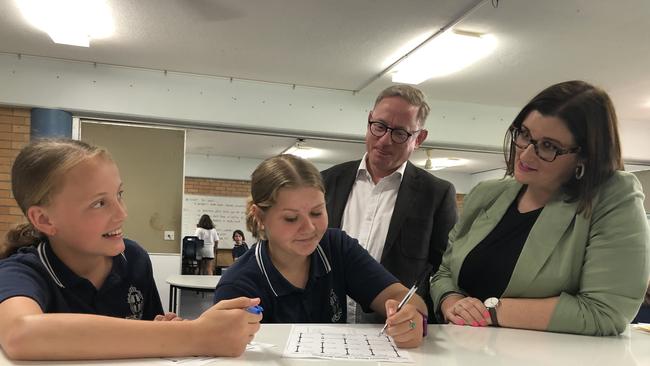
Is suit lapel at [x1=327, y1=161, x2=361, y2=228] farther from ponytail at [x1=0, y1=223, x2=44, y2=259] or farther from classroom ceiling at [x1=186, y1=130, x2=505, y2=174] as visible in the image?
classroom ceiling at [x1=186, y1=130, x2=505, y2=174]

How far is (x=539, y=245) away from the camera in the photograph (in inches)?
48.4

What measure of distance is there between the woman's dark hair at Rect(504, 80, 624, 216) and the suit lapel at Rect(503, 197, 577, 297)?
5cm

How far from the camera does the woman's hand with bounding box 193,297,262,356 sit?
2.67ft

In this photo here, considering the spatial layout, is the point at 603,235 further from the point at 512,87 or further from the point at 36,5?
the point at 512,87

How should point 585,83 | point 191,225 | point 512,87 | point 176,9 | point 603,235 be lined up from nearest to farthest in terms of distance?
point 603,235
point 585,83
point 176,9
point 512,87
point 191,225

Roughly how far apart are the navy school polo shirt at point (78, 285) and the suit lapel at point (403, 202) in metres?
0.94

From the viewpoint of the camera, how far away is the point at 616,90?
5309 mm

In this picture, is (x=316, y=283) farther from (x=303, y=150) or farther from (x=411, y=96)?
(x=303, y=150)

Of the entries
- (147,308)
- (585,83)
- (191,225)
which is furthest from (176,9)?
(191,225)

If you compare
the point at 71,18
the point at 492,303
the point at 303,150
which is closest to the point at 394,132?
the point at 492,303

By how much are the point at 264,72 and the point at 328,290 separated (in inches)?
161

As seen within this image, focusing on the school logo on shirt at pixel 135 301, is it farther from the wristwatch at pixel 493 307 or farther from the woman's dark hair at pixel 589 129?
the woman's dark hair at pixel 589 129

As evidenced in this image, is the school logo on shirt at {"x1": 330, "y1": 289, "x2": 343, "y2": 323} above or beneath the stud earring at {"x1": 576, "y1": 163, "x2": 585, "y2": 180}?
beneath

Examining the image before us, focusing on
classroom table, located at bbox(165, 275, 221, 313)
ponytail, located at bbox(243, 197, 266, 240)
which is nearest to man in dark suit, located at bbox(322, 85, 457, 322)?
ponytail, located at bbox(243, 197, 266, 240)
